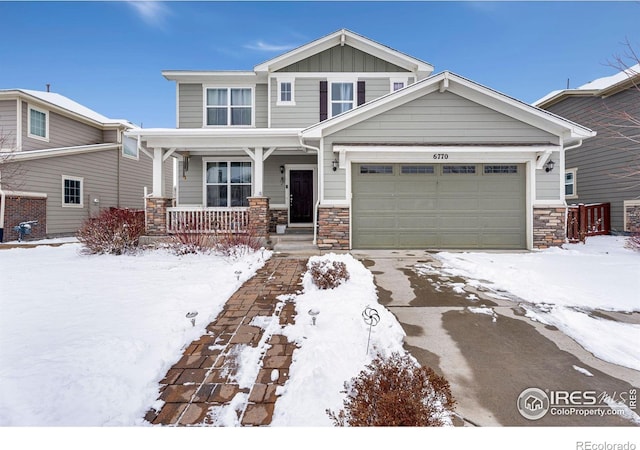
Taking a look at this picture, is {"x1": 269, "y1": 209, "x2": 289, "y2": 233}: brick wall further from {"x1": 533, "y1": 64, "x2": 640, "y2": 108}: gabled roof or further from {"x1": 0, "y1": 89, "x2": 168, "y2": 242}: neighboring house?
{"x1": 533, "y1": 64, "x2": 640, "y2": 108}: gabled roof

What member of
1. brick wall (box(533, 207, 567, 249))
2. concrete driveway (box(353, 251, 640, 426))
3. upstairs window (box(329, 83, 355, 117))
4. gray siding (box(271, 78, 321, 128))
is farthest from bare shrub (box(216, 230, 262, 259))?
brick wall (box(533, 207, 567, 249))

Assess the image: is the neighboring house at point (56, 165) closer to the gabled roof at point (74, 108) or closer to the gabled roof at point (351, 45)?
the gabled roof at point (74, 108)

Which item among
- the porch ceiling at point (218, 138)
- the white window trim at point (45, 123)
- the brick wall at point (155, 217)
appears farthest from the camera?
the white window trim at point (45, 123)

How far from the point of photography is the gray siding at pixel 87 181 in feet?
39.9

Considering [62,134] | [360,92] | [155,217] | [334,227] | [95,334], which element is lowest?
[95,334]

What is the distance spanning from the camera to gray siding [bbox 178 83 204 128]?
475 inches

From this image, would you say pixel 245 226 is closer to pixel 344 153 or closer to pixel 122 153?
pixel 344 153

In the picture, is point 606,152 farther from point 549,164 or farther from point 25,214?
point 25,214

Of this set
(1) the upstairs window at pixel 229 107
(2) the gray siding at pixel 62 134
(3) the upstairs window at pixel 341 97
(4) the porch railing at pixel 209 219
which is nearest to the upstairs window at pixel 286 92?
(1) the upstairs window at pixel 229 107

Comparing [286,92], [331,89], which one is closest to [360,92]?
[331,89]

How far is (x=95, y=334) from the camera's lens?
9.82 ft

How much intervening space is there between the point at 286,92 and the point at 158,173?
5882 mm

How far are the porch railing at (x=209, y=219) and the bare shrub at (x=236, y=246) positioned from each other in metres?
1.25
